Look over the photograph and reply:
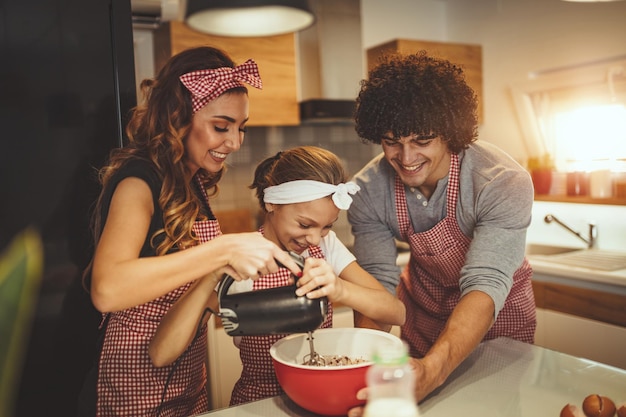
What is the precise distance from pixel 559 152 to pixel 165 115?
8.92 ft

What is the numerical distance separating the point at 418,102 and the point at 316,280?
592mm

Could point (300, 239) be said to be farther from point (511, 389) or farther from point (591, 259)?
point (591, 259)

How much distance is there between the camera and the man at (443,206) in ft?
4.25

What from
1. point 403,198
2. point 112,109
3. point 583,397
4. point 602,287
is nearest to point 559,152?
point 602,287

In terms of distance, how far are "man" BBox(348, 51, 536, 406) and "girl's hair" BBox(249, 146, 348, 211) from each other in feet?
0.57

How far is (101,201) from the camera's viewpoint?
46.6 inches

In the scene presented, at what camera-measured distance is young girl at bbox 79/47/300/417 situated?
3.89ft

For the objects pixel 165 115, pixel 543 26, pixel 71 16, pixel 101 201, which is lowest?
pixel 101 201

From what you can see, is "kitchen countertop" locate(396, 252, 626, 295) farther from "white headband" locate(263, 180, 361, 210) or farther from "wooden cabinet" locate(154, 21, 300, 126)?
"white headband" locate(263, 180, 361, 210)

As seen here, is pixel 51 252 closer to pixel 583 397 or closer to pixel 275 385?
pixel 275 385

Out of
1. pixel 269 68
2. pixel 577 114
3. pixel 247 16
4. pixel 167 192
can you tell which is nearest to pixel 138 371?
pixel 167 192

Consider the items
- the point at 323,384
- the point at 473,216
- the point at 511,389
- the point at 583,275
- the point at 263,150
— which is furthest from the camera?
the point at 263,150

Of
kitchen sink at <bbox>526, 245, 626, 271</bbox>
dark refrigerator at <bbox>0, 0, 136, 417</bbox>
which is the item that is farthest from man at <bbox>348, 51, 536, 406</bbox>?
kitchen sink at <bbox>526, 245, 626, 271</bbox>

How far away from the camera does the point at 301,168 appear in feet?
4.41
